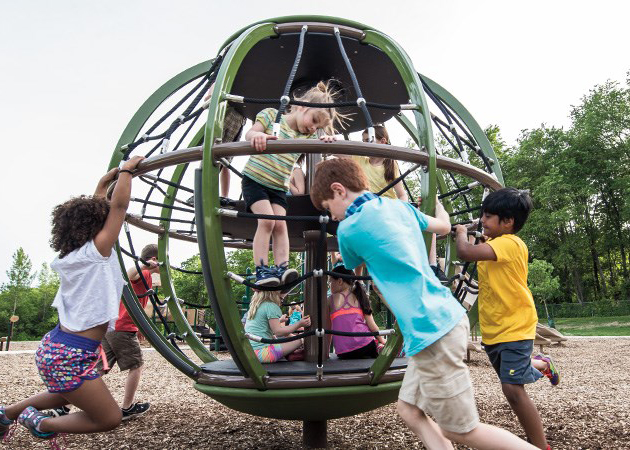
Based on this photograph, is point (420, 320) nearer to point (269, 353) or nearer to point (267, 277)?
point (267, 277)

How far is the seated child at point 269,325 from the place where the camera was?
9.11 ft

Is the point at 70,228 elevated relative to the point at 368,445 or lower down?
elevated

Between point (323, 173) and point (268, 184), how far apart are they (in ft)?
2.69

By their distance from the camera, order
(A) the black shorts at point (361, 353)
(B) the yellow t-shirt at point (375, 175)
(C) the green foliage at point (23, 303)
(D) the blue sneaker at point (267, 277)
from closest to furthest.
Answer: (D) the blue sneaker at point (267, 277)
(A) the black shorts at point (361, 353)
(B) the yellow t-shirt at point (375, 175)
(C) the green foliage at point (23, 303)

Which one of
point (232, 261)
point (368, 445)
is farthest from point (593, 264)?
point (368, 445)

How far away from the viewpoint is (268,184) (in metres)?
2.89

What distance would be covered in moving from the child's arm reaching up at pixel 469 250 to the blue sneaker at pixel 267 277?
898mm

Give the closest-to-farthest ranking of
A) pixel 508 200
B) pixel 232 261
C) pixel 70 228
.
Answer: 1. pixel 70 228
2. pixel 508 200
3. pixel 232 261

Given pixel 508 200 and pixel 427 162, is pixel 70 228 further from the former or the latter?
pixel 508 200

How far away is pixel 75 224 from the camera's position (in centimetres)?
246

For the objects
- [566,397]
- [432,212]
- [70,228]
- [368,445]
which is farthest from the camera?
[566,397]

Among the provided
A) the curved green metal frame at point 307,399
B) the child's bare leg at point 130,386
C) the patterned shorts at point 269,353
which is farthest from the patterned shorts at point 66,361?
the child's bare leg at point 130,386

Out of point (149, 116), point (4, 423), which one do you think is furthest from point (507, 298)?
point (4, 423)

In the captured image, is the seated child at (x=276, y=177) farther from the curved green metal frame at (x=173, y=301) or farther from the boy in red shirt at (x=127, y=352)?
the boy in red shirt at (x=127, y=352)
